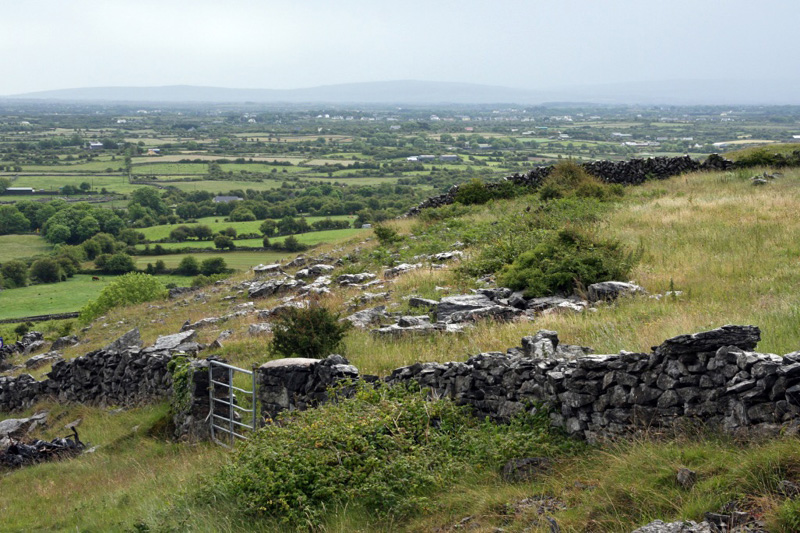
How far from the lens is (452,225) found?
84.1ft

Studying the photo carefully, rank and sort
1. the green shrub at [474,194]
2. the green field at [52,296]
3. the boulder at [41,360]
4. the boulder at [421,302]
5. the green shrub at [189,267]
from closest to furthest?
1. the boulder at [421,302]
2. the boulder at [41,360]
3. the green shrub at [474,194]
4. the green field at [52,296]
5. the green shrub at [189,267]

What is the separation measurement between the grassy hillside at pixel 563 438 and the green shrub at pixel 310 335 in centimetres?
46

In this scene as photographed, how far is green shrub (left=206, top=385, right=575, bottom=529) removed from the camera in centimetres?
720

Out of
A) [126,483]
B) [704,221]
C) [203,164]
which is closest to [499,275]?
[704,221]

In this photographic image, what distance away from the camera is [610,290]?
506 inches

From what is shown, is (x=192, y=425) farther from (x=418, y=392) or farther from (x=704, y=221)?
(x=704, y=221)

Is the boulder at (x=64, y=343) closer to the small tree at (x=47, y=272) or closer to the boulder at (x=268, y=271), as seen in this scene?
the boulder at (x=268, y=271)

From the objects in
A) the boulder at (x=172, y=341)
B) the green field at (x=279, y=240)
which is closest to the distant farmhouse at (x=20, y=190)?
the green field at (x=279, y=240)

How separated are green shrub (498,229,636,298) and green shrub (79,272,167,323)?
83.5 feet

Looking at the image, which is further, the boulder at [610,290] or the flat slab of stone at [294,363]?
the boulder at [610,290]

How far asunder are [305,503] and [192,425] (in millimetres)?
5229

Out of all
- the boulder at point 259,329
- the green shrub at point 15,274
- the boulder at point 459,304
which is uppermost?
the boulder at point 459,304

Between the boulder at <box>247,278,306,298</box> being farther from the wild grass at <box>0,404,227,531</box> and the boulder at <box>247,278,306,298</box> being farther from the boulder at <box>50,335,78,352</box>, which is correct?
the wild grass at <box>0,404,227,531</box>

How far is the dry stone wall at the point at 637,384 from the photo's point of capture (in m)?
5.95
